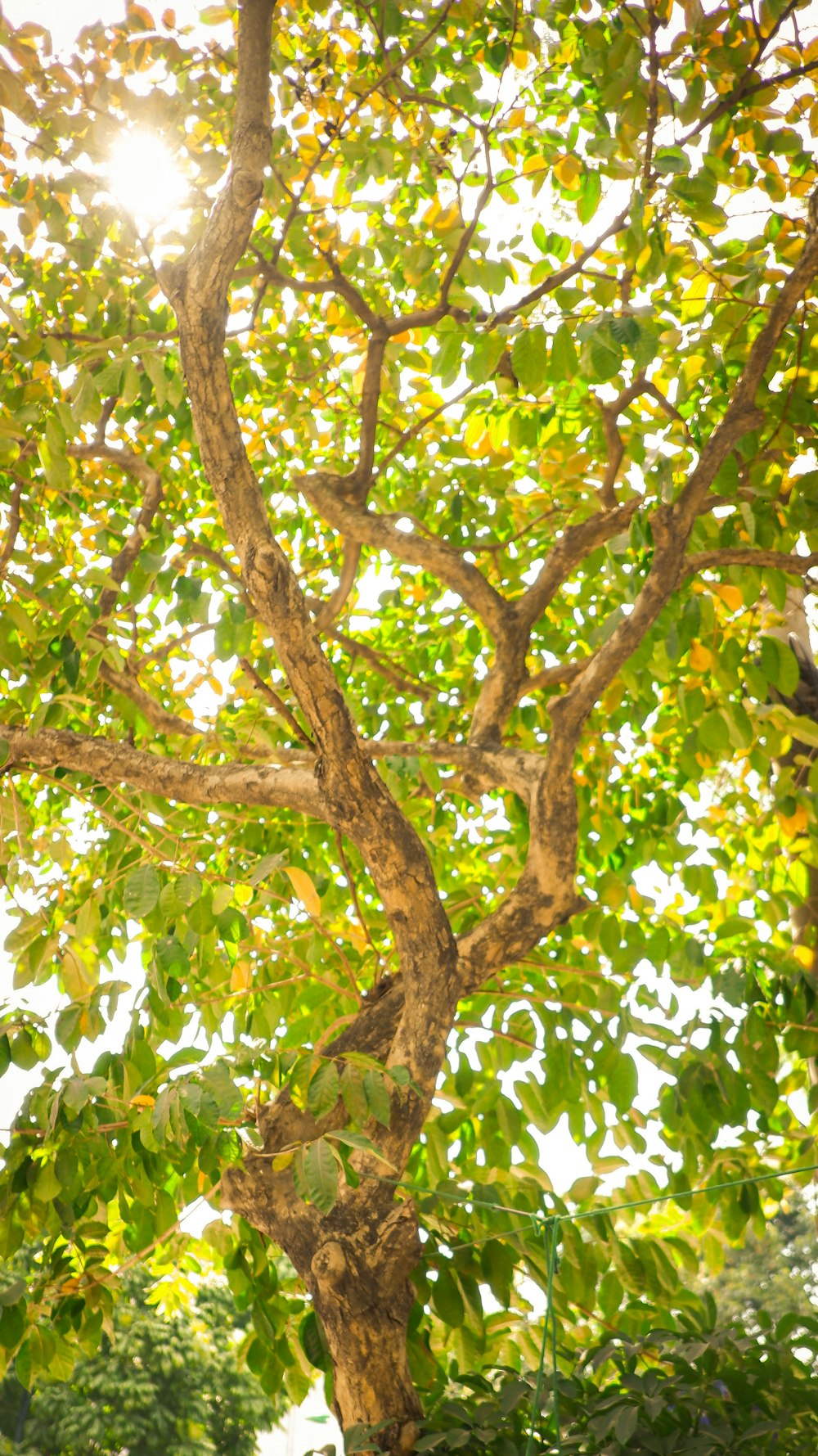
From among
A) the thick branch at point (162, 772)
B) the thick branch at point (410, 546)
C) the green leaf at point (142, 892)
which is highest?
the thick branch at point (410, 546)

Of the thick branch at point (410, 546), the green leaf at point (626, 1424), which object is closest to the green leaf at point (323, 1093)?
the green leaf at point (626, 1424)

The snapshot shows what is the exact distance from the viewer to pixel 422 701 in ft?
10.7

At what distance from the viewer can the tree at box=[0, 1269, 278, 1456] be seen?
26.9ft

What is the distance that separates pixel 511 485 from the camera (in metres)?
3.15

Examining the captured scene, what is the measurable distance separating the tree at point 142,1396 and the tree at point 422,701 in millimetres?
6585

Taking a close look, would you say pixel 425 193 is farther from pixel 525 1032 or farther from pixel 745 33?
pixel 525 1032

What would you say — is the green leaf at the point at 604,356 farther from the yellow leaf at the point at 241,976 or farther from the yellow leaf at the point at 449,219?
the yellow leaf at the point at 241,976

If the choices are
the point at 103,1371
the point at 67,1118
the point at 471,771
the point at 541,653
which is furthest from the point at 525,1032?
the point at 103,1371

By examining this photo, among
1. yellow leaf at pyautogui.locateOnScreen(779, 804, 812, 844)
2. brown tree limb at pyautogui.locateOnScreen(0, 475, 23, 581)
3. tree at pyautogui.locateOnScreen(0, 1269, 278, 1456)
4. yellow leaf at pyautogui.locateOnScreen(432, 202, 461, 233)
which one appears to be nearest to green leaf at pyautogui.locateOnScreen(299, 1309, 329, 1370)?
yellow leaf at pyautogui.locateOnScreen(779, 804, 812, 844)

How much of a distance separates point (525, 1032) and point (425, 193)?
7.04ft

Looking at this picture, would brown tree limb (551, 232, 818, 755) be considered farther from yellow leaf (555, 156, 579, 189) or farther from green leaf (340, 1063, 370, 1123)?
green leaf (340, 1063, 370, 1123)

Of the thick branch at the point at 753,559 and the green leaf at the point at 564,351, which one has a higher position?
the green leaf at the point at 564,351

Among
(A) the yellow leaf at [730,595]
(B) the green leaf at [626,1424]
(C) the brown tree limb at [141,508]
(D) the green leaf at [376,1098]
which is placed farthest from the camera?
(C) the brown tree limb at [141,508]

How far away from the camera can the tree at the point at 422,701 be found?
1705 millimetres
